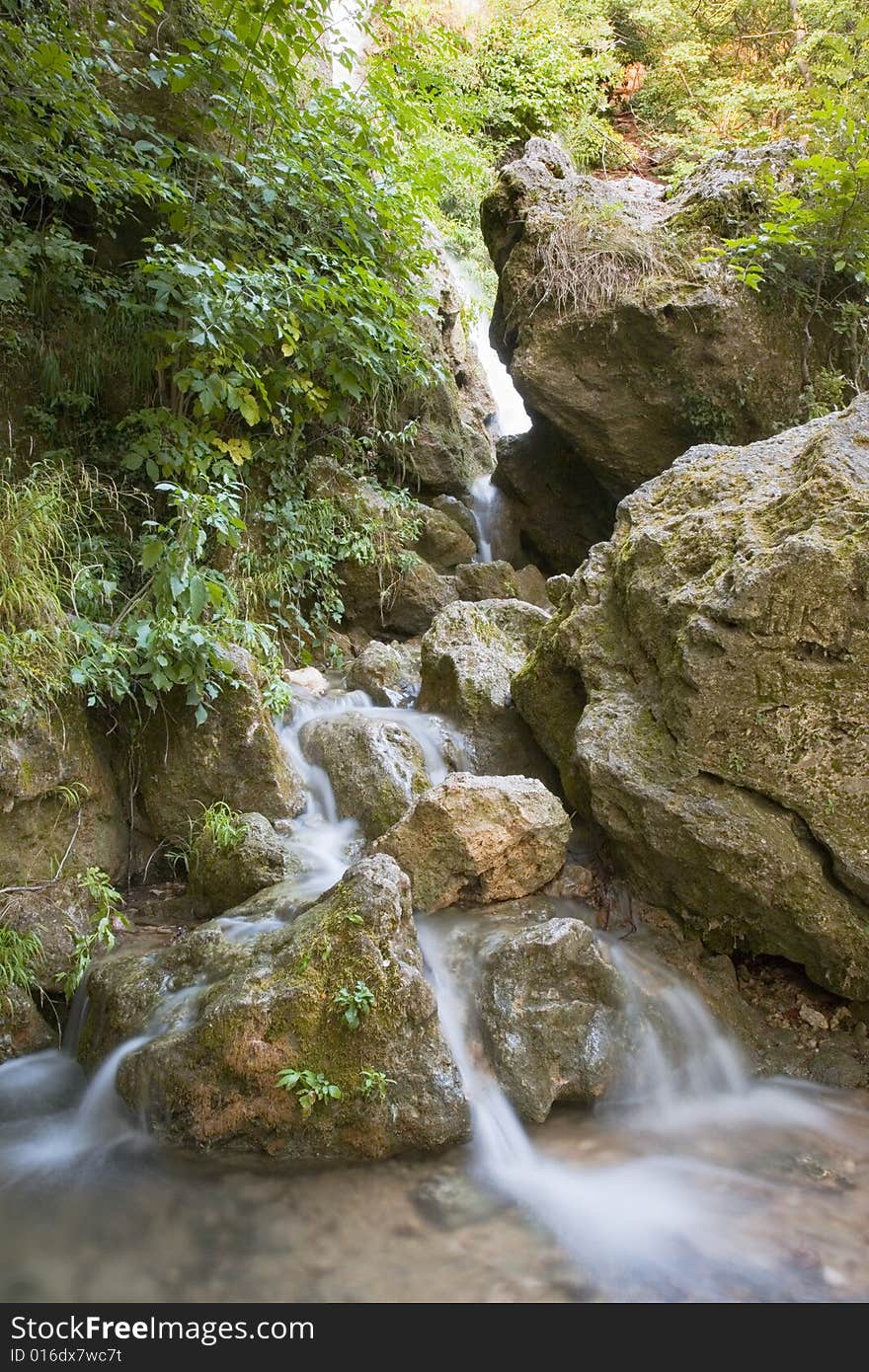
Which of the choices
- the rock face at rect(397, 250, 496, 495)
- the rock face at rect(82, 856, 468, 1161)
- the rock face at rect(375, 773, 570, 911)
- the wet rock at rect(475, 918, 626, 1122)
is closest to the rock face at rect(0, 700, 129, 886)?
the rock face at rect(82, 856, 468, 1161)

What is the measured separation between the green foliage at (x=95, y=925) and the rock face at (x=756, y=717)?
255cm

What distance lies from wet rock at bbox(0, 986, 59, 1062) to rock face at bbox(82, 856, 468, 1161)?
38cm

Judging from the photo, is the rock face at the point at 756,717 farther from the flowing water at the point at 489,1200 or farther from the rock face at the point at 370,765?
the rock face at the point at 370,765

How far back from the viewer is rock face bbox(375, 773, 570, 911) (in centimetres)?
398

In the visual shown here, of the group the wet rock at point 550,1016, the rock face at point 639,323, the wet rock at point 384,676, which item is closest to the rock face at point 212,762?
the wet rock at point 384,676

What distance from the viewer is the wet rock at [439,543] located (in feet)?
30.1

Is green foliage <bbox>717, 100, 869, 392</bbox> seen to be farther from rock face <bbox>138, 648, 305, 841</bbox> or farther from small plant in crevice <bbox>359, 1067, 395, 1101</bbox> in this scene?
small plant in crevice <bbox>359, 1067, 395, 1101</bbox>

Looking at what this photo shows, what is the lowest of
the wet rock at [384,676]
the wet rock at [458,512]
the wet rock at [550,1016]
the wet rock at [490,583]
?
the wet rock at [550,1016]

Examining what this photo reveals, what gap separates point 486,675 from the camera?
572cm

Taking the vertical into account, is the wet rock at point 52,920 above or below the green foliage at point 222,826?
below

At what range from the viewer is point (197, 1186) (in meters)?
2.80

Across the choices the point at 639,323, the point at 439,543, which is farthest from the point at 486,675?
the point at 639,323

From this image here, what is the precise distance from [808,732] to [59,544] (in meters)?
4.58
